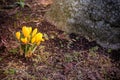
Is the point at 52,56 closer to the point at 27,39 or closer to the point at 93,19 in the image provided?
the point at 27,39

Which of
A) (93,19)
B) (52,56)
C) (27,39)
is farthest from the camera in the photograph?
(93,19)

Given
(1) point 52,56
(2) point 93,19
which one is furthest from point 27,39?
(2) point 93,19

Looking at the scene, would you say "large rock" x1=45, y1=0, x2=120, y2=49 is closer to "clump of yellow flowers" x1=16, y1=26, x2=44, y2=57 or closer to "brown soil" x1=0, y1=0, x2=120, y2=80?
"brown soil" x1=0, y1=0, x2=120, y2=80

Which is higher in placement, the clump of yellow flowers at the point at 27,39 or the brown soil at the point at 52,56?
the clump of yellow flowers at the point at 27,39

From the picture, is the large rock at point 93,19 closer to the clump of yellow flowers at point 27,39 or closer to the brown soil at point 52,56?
the brown soil at point 52,56

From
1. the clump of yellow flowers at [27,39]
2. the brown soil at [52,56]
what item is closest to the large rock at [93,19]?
the brown soil at [52,56]
